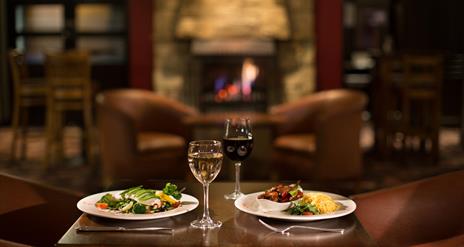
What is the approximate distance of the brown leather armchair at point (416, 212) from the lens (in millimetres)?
2086

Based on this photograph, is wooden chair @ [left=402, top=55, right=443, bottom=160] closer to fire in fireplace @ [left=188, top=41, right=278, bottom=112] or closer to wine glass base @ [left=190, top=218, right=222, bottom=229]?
fire in fireplace @ [left=188, top=41, right=278, bottom=112]

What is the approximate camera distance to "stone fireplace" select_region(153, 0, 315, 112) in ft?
24.2

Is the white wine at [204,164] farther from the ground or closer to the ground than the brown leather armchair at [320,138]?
farther from the ground

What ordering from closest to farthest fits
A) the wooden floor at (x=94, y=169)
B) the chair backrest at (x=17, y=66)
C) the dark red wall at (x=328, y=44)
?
1. the wooden floor at (x=94, y=169)
2. the chair backrest at (x=17, y=66)
3. the dark red wall at (x=328, y=44)

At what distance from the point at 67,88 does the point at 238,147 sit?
169 inches

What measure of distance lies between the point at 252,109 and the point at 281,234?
18.4 ft

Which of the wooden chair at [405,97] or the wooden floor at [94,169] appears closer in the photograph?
the wooden floor at [94,169]

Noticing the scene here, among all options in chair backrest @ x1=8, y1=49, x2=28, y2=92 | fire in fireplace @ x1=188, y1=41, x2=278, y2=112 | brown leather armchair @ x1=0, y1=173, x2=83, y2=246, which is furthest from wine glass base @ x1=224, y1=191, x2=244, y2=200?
fire in fireplace @ x1=188, y1=41, x2=278, y2=112

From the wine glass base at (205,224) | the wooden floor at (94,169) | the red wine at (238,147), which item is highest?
the red wine at (238,147)

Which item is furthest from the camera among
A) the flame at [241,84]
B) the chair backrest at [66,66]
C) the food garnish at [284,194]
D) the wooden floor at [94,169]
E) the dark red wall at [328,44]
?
the dark red wall at [328,44]

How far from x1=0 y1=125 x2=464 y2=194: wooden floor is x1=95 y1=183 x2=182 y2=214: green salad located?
10.0 ft

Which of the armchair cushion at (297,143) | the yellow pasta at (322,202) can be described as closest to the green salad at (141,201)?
the yellow pasta at (322,202)

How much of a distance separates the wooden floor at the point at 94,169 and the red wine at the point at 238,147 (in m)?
2.80

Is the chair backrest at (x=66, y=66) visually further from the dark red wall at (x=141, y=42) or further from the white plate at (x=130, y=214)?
the white plate at (x=130, y=214)
